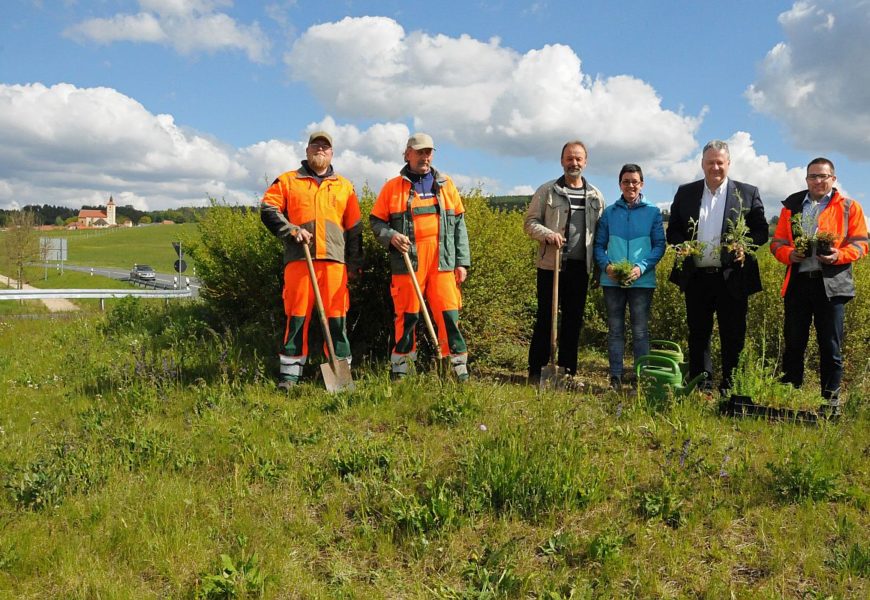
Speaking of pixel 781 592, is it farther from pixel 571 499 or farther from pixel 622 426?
pixel 622 426

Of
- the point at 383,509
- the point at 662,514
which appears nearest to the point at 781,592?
the point at 662,514

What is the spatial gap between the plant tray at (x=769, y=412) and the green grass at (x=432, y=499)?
0.09m

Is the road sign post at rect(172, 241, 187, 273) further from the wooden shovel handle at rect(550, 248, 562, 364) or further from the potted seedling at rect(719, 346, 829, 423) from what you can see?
the potted seedling at rect(719, 346, 829, 423)

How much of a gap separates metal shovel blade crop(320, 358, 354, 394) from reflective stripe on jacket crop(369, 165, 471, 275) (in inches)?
35.7

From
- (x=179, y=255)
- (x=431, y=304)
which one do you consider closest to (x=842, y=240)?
(x=431, y=304)

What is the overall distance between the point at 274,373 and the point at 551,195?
10.1 ft

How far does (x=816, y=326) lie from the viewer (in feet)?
15.9

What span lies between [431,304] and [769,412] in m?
2.68

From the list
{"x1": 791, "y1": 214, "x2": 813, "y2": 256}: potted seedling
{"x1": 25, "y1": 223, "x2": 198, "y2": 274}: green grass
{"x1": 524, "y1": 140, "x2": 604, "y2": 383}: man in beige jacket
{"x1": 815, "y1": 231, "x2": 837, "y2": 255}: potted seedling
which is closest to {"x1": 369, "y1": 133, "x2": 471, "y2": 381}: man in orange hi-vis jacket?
{"x1": 524, "y1": 140, "x2": 604, "y2": 383}: man in beige jacket

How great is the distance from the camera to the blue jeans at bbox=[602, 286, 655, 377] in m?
5.20

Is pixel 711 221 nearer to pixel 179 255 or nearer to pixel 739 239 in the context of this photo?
pixel 739 239

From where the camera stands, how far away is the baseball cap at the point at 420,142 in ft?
16.7

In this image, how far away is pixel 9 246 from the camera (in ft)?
112

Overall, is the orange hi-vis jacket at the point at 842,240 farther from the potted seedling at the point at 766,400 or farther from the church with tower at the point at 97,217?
the church with tower at the point at 97,217
